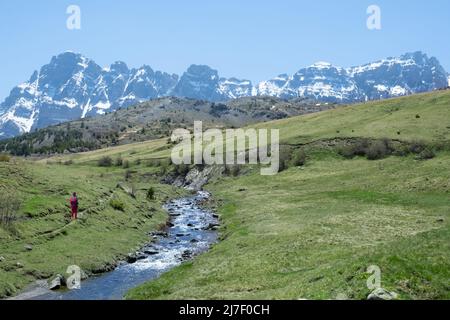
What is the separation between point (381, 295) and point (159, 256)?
113ft

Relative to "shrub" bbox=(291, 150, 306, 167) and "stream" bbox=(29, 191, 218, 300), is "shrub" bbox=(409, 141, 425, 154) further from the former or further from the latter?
"stream" bbox=(29, 191, 218, 300)

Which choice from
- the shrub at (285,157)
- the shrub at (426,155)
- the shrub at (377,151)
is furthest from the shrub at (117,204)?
the shrub at (377,151)

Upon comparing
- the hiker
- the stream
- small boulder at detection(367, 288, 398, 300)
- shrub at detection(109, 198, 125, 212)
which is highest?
small boulder at detection(367, 288, 398, 300)

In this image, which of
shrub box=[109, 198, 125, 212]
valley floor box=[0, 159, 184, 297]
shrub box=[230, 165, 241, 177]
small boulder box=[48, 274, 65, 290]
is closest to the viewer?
small boulder box=[48, 274, 65, 290]

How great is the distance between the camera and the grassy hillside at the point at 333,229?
91.8 ft

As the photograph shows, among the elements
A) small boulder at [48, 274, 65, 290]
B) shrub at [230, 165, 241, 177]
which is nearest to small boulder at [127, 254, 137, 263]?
small boulder at [48, 274, 65, 290]

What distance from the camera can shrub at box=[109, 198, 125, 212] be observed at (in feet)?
233

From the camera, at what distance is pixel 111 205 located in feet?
233

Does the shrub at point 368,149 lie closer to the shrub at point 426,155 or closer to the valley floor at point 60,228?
the shrub at point 426,155

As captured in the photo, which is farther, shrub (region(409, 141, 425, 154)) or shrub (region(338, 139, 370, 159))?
shrub (region(338, 139, 370, 159))

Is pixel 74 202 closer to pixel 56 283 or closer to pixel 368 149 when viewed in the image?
pixel 56 283

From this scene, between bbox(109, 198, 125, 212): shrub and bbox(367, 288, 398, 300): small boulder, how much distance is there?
52.5 meters

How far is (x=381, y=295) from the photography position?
77.1ft
